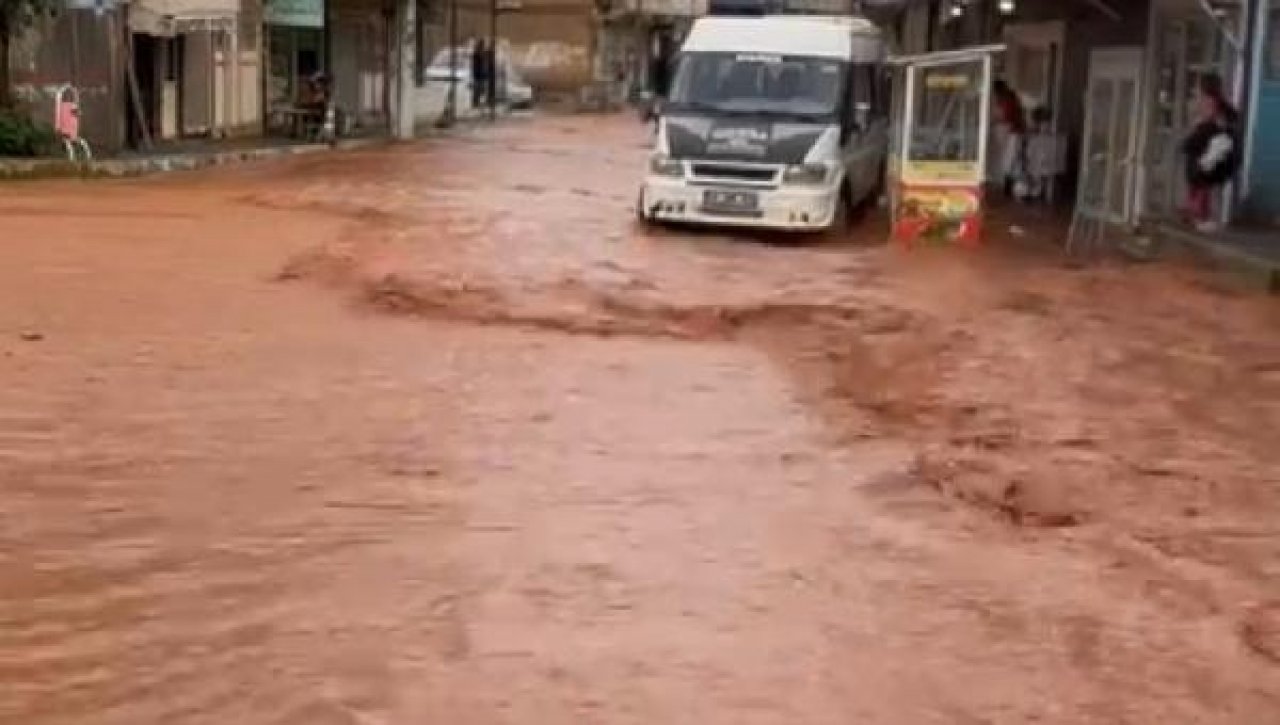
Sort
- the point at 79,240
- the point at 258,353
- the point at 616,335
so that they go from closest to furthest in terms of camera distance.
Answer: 1. the point at 258,353
2. the point at 616,335
3. the point at 79,240

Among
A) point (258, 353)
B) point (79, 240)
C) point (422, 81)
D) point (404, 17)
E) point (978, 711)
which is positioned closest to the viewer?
point (978, 711)

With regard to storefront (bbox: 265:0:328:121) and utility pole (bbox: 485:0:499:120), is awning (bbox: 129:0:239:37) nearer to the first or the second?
storefront (bbox: 265:0:328:121)

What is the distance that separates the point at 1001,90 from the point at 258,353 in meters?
17.4

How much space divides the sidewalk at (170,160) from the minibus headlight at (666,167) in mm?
8457

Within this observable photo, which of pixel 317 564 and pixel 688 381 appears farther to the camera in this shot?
pixel 688 381

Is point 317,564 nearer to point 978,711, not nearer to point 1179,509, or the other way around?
point 978,711

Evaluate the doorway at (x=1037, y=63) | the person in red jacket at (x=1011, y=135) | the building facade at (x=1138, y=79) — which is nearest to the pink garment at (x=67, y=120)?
the person in red jacket at (x=1011, y=135)

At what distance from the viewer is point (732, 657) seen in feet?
22.3

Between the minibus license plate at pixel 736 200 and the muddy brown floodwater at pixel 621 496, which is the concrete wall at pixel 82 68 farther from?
the muddy brown floodwater at pixel 621 496

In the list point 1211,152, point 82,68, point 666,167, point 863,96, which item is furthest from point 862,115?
point 82,68

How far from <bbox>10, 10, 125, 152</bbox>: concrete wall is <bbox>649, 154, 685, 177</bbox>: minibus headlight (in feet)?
34.5

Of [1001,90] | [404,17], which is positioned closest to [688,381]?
[1001,90]

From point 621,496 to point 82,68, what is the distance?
22.4 meters

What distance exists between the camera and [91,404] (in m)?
11.1
